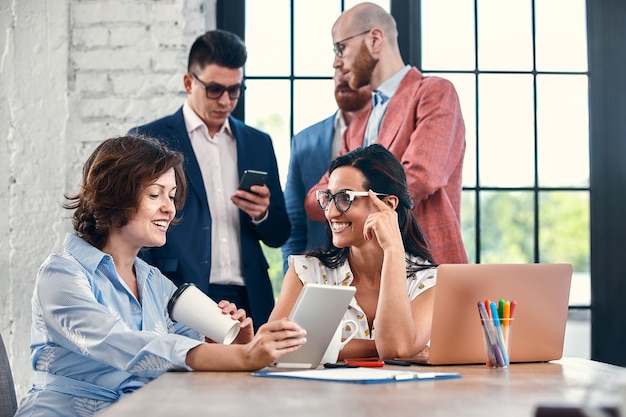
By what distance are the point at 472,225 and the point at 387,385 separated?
236 centimetres

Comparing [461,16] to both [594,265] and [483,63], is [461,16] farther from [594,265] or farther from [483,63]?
[594,265]

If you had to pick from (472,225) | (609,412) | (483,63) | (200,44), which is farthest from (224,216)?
(609,412)

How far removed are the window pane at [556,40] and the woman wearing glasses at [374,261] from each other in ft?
4.88

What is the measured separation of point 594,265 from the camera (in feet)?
12.9

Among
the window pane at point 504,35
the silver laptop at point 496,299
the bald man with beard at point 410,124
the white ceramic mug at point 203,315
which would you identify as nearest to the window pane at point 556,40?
the window pane at point 504,35

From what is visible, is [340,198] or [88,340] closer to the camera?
[88,340]

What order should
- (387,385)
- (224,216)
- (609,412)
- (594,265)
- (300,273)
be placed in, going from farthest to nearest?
(594,265) < (224,216) < (300,273) < (387,385) < (609,412)

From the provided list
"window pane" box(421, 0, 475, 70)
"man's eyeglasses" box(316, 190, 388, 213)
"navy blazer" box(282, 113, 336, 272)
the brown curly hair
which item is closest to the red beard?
"navy blazer" box(282, 113, 336, 272)

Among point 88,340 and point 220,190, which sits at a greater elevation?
point 220,190

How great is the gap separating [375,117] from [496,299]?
1478 mm

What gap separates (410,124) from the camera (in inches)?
129

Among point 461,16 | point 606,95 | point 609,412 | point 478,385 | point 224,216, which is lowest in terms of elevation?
point 478,385

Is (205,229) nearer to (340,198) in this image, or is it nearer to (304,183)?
(304,183)

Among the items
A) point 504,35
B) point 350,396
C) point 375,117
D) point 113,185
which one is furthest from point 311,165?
point 350,396
